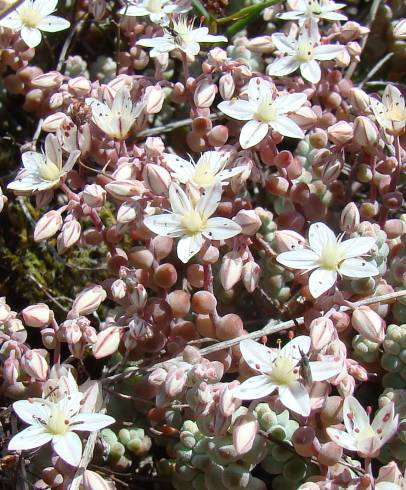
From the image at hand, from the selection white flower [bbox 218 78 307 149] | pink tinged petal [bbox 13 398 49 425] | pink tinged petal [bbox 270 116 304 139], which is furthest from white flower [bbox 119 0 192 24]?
pink tinged petal [bbox 13 398 49 425]

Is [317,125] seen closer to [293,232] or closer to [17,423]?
[293,232]

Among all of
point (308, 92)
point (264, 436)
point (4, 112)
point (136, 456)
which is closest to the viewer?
point (264, 436)

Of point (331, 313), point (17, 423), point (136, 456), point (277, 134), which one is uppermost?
point (277, 134)

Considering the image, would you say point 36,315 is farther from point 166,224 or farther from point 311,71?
point 311,71

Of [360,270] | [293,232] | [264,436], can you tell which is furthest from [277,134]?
[264,436]

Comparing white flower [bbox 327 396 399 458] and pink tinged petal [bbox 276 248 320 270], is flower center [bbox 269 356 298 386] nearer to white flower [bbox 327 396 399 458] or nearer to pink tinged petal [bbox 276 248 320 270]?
white flower [bbox 327 396 399 458]
